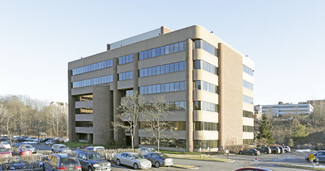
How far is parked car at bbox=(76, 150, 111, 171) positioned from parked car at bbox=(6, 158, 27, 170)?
218 inches

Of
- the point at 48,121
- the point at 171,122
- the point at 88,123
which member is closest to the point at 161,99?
the point at 171,122

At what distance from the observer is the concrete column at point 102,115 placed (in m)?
61.2

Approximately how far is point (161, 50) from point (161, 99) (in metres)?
9.71

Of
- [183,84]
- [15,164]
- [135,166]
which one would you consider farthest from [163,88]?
[15,164]

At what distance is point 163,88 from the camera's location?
50.5 meters

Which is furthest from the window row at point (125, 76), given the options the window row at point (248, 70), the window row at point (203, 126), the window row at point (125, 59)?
the window row at point (248, 70)

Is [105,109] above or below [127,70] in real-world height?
below

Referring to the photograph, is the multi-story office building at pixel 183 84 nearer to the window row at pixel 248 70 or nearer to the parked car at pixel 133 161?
the window row at pixel 248 70

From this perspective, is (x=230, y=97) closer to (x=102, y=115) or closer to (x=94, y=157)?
(x=102, y=115)

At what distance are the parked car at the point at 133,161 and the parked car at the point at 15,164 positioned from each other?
878cm

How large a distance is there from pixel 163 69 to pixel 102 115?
2055 cm

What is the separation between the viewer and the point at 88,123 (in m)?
70.6

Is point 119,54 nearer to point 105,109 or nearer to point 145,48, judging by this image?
point 145,48

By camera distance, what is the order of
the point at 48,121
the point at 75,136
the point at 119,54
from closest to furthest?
1. the point at 119,54
2. the point at 75,136
3. the point at 48,121
